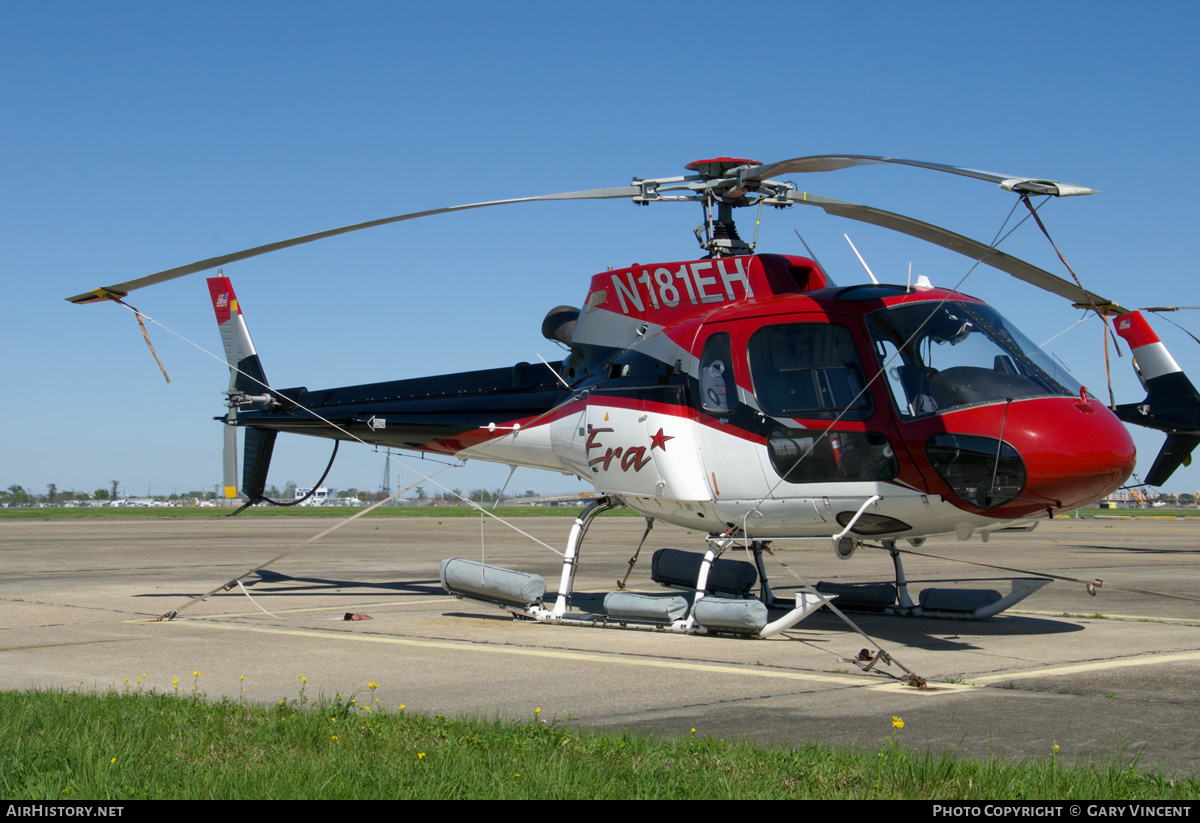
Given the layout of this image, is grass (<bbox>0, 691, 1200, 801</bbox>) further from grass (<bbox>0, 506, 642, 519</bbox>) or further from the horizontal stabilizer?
grass (<bbox>0, 506, 642, 519</bbox>)

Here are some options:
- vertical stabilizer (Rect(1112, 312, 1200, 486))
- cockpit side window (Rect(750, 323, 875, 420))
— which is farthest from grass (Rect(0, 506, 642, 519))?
cockpit side window (Rect(750, 323, 875, 420))

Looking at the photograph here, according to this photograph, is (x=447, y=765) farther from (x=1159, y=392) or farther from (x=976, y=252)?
(x=1159, y=392)

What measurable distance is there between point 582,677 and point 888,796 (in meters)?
4.30

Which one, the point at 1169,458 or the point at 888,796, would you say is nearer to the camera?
the point at 888,796

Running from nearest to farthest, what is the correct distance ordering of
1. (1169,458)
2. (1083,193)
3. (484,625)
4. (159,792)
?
(159,792)
(1083,193)
(484,625)
(1169,458)

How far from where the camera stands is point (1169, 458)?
2452cm

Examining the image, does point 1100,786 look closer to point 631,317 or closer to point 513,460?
point 631,317

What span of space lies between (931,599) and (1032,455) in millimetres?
3869

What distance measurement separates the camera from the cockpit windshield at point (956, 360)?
973 cm

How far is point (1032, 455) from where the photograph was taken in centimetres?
925

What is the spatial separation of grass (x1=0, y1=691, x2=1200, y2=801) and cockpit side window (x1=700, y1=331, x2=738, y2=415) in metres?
5.29

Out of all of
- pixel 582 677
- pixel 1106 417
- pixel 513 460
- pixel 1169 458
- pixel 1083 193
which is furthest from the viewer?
pixel 1169 458

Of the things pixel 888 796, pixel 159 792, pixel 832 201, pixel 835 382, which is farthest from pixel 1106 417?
pixel 159 792

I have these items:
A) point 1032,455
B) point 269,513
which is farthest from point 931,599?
point 269,513
